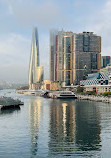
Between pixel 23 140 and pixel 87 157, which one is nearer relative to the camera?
pixel 87 157

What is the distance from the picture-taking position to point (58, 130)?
2080 inches

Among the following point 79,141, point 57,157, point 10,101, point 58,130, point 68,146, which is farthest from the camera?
point 10,101

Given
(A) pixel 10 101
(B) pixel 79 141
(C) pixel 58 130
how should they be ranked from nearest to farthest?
(B) pixel 79 141 < (C) pixel 58 130 < (A) pixel 10 101

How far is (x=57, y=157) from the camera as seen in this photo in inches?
1377

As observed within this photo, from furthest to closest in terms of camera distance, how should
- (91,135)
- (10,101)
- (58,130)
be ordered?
(10,101), (58,130), (91,135)

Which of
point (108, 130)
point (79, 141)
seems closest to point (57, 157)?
point (79, 141)

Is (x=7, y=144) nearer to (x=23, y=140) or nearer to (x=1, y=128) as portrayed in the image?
(x=23, y=140)

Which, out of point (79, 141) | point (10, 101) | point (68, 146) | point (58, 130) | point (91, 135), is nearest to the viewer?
point (68, 146)

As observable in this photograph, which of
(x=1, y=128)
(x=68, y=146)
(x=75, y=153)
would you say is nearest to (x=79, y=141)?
(x=68, y=146)

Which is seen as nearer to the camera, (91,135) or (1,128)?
(91,135)

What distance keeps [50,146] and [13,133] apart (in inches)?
472

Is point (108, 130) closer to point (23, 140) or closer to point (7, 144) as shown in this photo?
point (23, 140)

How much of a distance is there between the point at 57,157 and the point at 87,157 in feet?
13.2

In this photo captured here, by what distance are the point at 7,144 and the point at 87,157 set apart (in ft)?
44.3
